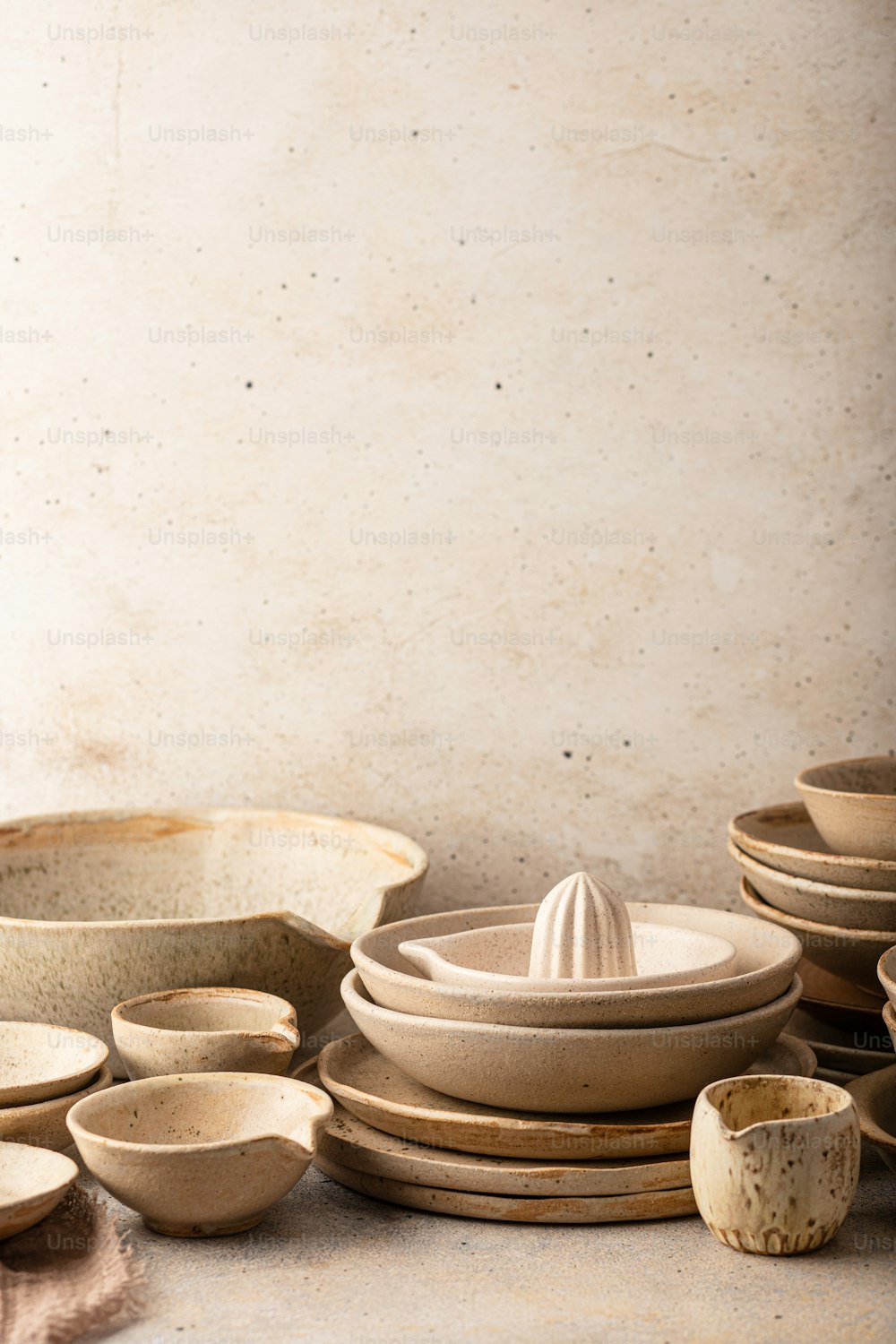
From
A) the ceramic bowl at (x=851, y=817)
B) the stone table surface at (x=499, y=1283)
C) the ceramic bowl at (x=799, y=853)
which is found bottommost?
the stone table surface at (x=499, y=1283)

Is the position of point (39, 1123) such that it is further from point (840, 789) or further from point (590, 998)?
point (840, 789)

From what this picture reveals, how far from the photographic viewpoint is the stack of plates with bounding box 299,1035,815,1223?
0.90m

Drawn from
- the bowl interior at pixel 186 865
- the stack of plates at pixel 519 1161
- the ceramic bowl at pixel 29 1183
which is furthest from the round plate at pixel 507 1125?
the bowl interior at pixel 186 865

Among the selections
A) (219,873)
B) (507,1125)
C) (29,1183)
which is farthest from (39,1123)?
(219,873)

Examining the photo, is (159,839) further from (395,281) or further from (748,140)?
(748,140)

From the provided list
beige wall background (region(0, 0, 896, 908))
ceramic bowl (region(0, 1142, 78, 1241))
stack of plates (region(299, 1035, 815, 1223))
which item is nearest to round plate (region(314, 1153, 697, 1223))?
stack of plates (region(299, 1035, 815, 1223))

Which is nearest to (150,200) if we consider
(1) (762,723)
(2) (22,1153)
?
(1) (762,723)

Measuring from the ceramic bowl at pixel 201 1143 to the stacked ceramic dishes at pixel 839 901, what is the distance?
0.44 meters

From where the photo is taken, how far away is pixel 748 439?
4.45 feet

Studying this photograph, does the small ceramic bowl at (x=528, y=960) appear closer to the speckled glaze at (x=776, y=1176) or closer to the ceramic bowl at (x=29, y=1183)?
the speckled glaze at (x=776, y=1176)

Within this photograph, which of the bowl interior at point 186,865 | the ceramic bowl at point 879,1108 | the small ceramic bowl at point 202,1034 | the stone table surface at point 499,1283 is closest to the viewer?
the stone table surface at point 499,1283

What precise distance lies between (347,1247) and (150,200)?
3.44 feet

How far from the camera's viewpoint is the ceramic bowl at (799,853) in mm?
1062

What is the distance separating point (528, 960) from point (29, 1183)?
1.44ft
